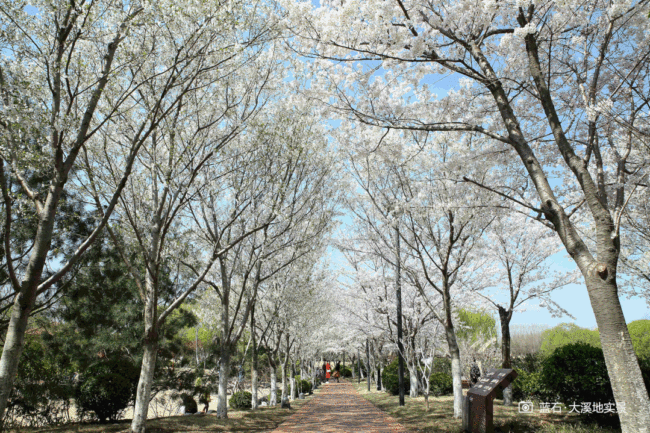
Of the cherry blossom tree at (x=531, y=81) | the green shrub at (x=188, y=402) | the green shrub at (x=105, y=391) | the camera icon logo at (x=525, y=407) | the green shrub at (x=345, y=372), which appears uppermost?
the cherry blossom tree at (x=531, y=81)

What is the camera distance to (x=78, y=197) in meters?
9.30

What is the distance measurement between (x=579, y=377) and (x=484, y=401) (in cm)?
202

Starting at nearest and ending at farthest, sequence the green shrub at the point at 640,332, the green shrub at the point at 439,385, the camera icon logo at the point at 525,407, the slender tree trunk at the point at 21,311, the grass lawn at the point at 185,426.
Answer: the slender tree trunk at the point at 21,311
the grass lawn at the point at 185,426
the camera icon logo at the point at 525,407
the green shrub at the point at 439,385
the green shrub at the point at 640,332

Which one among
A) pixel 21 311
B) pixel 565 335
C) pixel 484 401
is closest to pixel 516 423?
pixel 484 401

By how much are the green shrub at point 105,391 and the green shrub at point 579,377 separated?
32.1ft

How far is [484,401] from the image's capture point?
6789 millimetres

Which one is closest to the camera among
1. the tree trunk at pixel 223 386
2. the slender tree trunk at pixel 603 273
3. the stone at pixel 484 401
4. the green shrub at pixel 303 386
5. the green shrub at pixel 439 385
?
the slender tree trunk at pixel 603 273

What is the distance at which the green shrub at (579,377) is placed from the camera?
6.98 metres

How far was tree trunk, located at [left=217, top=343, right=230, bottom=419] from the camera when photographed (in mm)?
10405

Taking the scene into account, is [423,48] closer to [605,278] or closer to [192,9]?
[605,278]

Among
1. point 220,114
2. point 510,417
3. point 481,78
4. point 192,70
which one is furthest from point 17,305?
point 510,417

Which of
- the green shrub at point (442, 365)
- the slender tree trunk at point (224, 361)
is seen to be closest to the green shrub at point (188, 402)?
the slender tree trunk at point (224, 361)

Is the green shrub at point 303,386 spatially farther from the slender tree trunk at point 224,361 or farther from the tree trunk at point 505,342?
the tree trunk at point 505,342

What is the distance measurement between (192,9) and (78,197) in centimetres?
565
